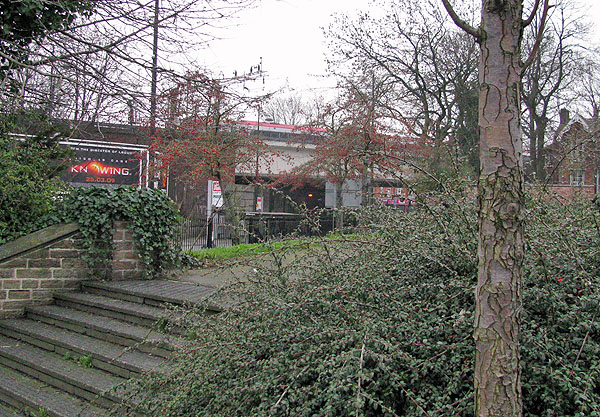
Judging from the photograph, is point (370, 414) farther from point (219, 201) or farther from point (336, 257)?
point (219, 201)

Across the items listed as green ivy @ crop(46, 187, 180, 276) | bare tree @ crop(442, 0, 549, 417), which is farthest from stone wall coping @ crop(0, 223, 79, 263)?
bare tree @ crop(442, 0, 549, 417)

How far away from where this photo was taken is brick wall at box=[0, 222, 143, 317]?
6.73 meters

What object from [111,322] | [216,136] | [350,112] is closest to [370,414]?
[111,322]

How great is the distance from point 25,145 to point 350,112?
12.1 meters

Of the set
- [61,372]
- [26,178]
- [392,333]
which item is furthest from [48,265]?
[392,333]

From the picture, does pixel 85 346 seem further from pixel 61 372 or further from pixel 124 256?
pixel 124 256

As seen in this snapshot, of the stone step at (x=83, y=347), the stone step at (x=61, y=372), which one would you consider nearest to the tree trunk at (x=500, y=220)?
the stone step at (x=83, y=347)

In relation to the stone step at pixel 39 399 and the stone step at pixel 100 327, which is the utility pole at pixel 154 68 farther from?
the stone step at pixel 39 399

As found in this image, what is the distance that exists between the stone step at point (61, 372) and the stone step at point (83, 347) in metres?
0.07

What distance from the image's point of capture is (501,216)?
6.00 feet

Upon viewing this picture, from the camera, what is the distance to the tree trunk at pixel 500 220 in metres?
1.83

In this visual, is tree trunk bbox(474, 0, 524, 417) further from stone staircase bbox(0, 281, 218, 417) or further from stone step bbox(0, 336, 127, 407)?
stone step bbox(0, 336, 127, 407)

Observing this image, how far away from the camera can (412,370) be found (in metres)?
2.33

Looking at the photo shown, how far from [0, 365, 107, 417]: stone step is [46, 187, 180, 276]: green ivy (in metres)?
2.24
